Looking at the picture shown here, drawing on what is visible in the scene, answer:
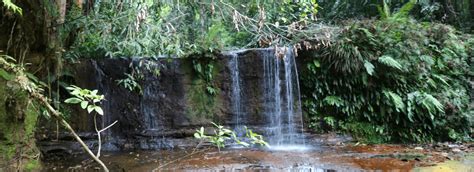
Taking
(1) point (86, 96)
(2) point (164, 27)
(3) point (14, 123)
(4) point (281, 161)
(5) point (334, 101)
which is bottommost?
(4) point (281, 161)

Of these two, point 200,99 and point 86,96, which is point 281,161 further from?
point 86,96

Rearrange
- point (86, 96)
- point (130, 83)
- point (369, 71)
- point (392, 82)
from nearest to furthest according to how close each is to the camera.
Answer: point (86, 96) → point (369, 71) → point (392, 82) → point (130, 83)

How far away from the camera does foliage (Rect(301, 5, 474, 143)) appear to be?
6699 mm

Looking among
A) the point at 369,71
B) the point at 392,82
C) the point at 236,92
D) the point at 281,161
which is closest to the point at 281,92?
the point at 236,92

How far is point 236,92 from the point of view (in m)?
7.42

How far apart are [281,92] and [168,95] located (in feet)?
7.28

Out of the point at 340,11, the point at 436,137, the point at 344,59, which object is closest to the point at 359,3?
the point at 340,11

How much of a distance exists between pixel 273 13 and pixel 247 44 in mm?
1296

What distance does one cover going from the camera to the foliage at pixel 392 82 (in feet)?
22.0

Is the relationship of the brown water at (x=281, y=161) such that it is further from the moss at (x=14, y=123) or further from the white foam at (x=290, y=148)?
the moss at (x=14, y=123)

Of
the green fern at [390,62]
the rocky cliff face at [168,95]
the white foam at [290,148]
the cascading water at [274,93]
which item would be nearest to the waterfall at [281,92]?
the cascading water at [274,93]

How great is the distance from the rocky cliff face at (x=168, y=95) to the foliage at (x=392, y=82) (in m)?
1.15

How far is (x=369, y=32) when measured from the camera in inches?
277

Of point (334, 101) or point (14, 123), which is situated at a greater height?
point (334, 101)
